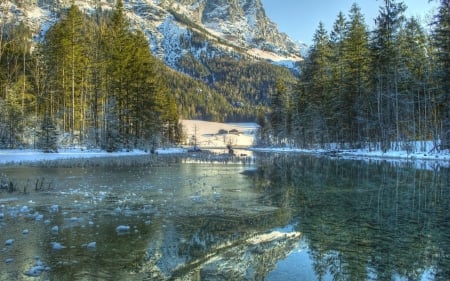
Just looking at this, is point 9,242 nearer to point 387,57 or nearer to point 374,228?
point 374,228

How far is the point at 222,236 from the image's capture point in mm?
7625

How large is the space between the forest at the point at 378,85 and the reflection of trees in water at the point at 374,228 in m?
23.5

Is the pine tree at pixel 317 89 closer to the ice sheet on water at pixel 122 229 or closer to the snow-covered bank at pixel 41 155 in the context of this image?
the snow-covered bank at pixel 41 155

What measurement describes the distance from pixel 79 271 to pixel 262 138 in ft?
413

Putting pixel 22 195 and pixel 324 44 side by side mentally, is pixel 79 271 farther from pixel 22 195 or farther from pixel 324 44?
pixel 324 44

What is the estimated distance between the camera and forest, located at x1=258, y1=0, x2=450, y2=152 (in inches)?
1642

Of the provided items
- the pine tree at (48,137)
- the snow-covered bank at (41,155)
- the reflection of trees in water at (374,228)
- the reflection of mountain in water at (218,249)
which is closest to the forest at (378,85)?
the reflection of trees in water at (374,228)

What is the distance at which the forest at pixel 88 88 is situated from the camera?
45.1 meters

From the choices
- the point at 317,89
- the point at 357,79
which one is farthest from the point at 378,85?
the point at 317,89

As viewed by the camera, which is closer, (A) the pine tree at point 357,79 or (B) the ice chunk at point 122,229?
(B) the ice chunk at point 122,229

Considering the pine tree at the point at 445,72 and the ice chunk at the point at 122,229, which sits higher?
the pine tree at the point at 445,72

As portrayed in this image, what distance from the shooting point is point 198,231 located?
802 centimetres

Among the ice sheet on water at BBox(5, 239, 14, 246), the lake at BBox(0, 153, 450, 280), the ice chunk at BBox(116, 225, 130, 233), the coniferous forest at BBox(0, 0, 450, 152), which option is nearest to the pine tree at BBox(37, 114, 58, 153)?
the coniferous forest at BBox(0, 0, 450, 152)

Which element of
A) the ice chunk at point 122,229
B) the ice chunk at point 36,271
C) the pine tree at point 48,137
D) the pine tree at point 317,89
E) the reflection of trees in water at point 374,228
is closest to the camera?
the ice chunk at point 36,271
